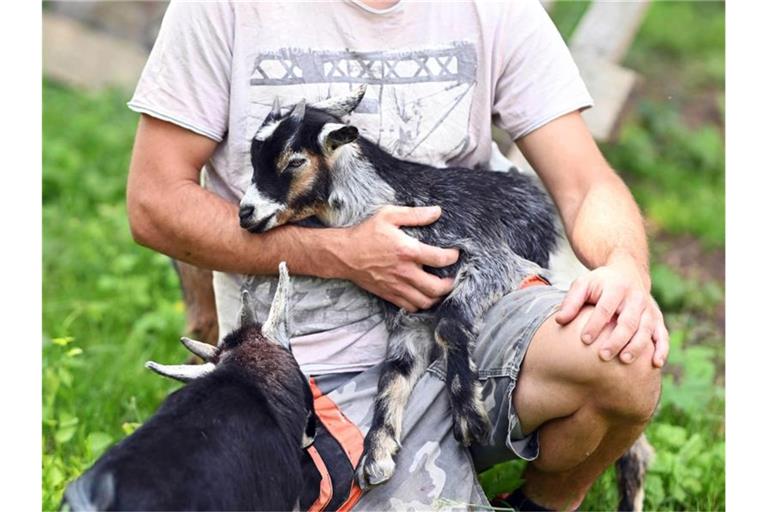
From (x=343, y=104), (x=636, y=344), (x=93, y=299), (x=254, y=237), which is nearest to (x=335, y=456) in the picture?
(x=254, y=237)

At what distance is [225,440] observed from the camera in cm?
284

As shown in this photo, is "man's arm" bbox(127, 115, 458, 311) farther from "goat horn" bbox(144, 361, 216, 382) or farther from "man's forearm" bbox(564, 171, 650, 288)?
"goat horn" bbox(144, 361, 216, 382)

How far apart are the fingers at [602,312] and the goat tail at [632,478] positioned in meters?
0.93

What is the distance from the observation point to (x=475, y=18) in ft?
12.6

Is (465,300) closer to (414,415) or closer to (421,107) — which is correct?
(414,415)

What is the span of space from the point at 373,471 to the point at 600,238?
1032 mm

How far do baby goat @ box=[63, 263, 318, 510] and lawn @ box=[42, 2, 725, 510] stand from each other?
1121 mm

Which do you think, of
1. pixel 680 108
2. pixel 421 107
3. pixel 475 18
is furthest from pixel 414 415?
pixel 680 108

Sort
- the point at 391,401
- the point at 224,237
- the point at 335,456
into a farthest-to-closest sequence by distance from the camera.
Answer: the point at 224,237
the point at 391,401
the point at 335,456

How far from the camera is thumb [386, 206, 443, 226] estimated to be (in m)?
3.68

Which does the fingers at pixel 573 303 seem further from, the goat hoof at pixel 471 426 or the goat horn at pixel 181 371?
the goat horn at pixel 181 371

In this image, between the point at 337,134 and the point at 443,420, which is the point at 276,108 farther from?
the point at 443,420

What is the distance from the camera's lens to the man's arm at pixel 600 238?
10.9 feet

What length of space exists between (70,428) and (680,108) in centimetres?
667
